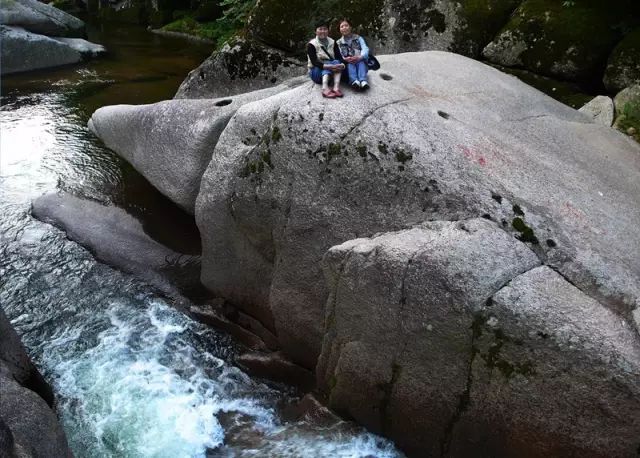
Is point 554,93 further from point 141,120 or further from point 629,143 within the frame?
point 141,120

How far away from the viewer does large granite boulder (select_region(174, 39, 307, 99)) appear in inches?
454

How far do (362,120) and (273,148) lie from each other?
119 centimetres

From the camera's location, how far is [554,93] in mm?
10070

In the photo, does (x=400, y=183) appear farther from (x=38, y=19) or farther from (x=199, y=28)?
(x=199, y=28)

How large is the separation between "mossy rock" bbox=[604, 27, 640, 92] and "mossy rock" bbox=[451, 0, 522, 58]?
2.11 metres

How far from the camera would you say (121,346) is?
25.5 feet

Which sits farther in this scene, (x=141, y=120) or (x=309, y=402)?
(x=141, y=120)

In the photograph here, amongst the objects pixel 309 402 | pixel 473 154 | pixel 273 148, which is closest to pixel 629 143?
pixel 473 154

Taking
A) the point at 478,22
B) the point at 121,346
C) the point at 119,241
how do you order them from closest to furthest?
the point at 121,346 → the point at 119,241 → the point at 478,22

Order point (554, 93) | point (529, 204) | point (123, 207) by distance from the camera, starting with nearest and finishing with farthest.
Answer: point (529, 204) < point (554, 93) < point (123, 207)

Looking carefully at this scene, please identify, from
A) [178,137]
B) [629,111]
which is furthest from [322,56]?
[629,111]

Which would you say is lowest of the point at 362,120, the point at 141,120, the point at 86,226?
the point at 86,226

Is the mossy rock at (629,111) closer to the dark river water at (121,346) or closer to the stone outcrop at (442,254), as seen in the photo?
the stone outcrop at (442,254)

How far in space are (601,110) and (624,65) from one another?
39.5 inches
